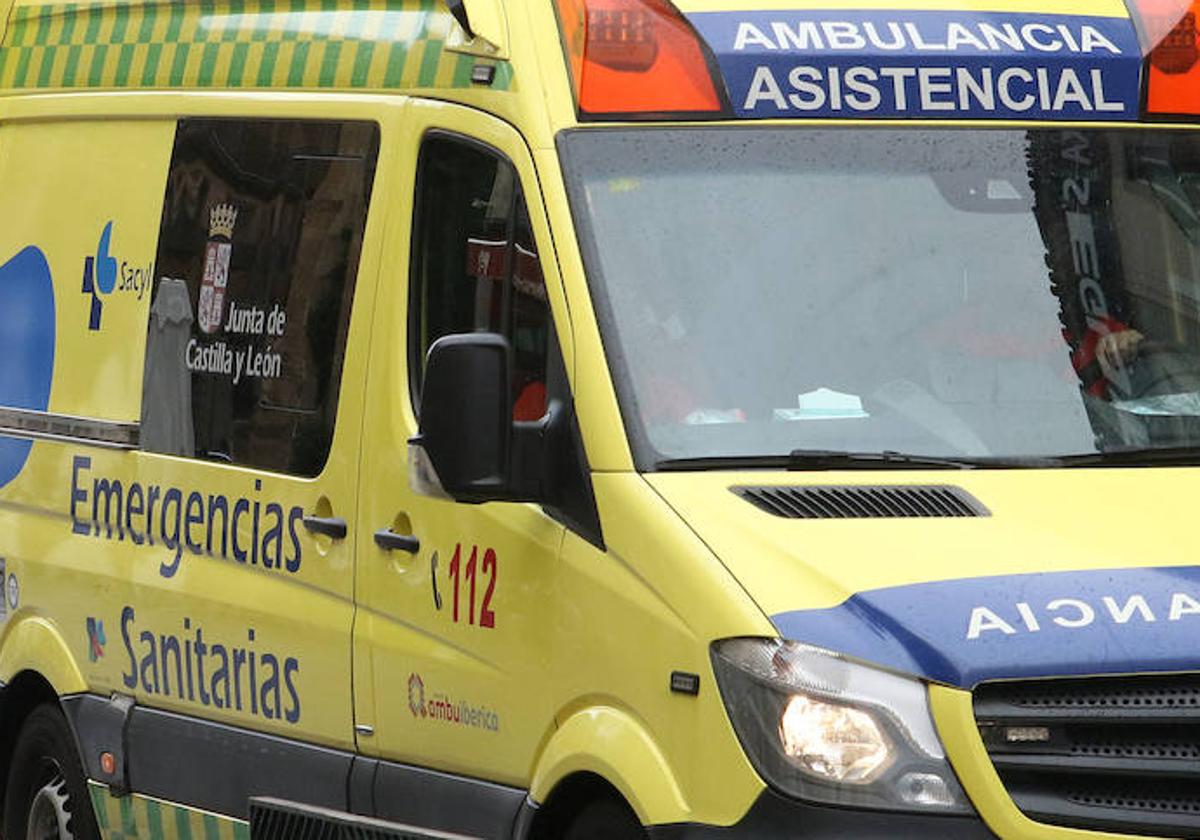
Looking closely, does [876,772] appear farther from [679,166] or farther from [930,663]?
[679,166]

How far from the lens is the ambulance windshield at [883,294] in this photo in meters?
6.96

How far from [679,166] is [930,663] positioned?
1598mm

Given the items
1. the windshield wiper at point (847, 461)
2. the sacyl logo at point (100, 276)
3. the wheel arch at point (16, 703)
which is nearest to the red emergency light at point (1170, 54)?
the windshield wiper at point (847, 461)

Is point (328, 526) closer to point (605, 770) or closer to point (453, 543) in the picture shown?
point (453, 543)

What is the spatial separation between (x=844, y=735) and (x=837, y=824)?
159 mm

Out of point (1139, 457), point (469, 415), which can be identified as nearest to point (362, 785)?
point (469, 415)

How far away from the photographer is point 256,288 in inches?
337

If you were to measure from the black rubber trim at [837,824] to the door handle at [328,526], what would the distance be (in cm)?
191

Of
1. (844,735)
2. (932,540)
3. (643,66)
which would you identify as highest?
(643,66)

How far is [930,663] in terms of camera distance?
6086mm

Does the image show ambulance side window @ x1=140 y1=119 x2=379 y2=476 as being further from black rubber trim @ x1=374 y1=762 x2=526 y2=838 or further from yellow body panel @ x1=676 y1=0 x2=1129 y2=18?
yellow body panel @ x1=676 y1=0 x2=1129 y2=18

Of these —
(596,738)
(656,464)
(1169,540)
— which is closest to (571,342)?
(656,464)

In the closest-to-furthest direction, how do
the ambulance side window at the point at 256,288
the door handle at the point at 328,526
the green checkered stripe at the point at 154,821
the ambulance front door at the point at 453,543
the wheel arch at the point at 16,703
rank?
1. the ambulance front door at the point at 453,543
2. the door handle at the point at 328,526
3. the ambulance side window at the point at 256,288
4. the green checkered stripe at the point at 154,821
5. the wheel arch at the point at 16,703

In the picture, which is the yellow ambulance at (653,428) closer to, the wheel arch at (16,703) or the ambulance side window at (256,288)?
the ambulance side window at (256,288)
